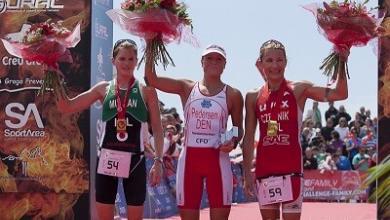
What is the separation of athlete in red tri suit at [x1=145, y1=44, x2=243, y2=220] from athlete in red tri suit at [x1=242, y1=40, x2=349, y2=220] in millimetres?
209

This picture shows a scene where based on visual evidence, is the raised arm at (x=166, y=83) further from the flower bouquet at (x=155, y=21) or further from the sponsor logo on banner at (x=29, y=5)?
the sponsor logo on banner at (x=29, y=5)

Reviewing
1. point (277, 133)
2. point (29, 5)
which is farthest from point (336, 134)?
point (277, 133)

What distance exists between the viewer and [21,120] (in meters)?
8.58

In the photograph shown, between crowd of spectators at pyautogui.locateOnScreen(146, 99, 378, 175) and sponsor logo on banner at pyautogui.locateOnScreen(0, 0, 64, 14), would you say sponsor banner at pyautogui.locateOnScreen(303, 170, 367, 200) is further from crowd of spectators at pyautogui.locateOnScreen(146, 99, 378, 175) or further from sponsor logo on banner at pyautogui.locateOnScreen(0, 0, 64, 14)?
sponsor logo on banner at pyautogui.locateOnScreen(0, 0, 64, 14)

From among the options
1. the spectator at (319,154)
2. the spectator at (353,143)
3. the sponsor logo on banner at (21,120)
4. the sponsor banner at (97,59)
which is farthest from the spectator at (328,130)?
the sponsor logo on banner at (21,120)

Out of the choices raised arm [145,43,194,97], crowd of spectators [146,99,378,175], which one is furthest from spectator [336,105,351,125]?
raised arm [145,43,194,97]

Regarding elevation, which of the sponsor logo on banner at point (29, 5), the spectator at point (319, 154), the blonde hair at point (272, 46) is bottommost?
the spectator at point (319, 154)

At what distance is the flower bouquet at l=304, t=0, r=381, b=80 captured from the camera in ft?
17.9

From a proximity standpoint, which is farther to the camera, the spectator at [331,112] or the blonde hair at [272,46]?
the spectator at [331,112]

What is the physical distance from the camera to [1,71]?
8.66m

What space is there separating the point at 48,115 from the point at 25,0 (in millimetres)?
1397

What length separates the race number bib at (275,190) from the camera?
5809 millimetres

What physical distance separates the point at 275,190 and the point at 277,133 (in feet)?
1.54

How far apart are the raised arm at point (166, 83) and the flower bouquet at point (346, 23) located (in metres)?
1.40
